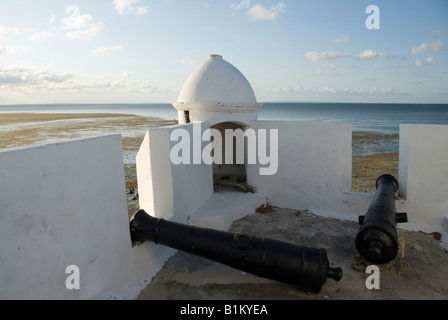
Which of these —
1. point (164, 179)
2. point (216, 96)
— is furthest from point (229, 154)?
point (164, 179)

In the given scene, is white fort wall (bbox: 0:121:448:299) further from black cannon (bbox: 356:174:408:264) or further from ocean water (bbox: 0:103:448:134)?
ocean water (bbox: 0:103:448:134)

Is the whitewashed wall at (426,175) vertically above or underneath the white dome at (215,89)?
underneath

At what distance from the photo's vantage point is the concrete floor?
499cm

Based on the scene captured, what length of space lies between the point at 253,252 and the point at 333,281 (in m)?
1.68

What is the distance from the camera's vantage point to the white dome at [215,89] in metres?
8.93

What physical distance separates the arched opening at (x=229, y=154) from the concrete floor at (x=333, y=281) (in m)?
4.06

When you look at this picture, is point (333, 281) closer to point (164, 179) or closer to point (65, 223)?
point (164, 179)

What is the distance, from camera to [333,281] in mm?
5320

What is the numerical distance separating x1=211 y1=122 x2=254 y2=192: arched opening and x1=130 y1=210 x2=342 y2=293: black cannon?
16.6ft

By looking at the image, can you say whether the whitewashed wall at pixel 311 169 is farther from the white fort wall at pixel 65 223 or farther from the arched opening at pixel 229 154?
the white fort wall at pixel 65 223

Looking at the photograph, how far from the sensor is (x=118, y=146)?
466 cm

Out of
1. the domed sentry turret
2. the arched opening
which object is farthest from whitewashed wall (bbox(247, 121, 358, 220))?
the arched opening

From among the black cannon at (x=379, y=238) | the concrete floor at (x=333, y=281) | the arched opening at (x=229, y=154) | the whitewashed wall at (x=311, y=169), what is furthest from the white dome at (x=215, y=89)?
the black cannon at (x=379, y=238)

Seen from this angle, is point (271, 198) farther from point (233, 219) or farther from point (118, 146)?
point (118, 146)
